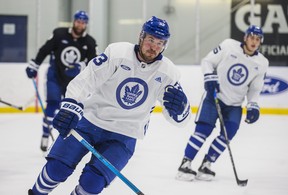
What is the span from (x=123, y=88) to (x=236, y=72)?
1669 mm

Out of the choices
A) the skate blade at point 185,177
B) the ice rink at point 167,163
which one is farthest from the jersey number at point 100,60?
the skate blade at point 185,177

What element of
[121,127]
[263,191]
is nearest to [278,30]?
[263,191]

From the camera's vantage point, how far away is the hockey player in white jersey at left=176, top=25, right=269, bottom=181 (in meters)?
3.88

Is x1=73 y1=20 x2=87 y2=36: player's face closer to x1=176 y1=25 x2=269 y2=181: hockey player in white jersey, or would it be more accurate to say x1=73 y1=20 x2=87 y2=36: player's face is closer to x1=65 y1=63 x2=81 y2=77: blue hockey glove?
x1=65 y1=63 x2=81 y2=77: blue hockey glove

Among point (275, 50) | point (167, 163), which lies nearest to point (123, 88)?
point (167, 163)

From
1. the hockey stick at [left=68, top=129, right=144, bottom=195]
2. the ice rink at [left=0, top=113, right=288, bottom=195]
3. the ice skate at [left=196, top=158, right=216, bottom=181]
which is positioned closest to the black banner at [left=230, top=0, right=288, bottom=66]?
the ice rink at [left=0, top=113, right=288, bottom=195]

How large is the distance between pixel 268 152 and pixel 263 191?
1568 millimetres

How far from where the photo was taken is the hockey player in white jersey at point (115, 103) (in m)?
2.36

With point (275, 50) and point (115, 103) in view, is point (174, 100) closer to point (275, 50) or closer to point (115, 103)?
point (115, 103)

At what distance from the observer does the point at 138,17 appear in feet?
31.3

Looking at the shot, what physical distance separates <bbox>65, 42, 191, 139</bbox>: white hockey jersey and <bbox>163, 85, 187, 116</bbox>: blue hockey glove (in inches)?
3.0

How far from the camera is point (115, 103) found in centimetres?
249

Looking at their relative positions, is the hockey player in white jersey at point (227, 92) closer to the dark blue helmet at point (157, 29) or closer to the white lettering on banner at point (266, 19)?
the dark blue helmet at point (157, 29)

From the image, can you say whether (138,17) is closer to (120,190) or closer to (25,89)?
(25,89)
